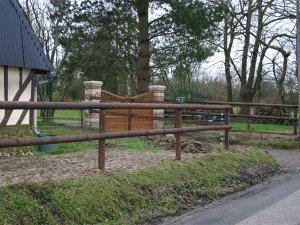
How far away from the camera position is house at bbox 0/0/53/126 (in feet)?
49.3

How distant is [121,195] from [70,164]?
1743mm

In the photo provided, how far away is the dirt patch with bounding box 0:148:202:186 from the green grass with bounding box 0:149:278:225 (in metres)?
0.39

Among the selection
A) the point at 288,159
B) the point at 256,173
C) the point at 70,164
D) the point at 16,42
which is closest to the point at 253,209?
the point at 256,173

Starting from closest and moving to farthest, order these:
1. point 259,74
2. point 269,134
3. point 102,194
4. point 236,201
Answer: point 102,194
point 236,201
point 269,134
point 259,74

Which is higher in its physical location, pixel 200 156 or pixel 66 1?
pixel 66 1

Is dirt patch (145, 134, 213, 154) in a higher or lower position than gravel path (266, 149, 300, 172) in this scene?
higher

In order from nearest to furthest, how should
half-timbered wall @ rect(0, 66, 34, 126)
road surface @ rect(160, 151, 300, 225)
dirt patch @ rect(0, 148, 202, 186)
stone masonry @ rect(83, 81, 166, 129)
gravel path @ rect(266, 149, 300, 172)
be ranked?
road surface @ rect(160, 151, 300, 225), dirt patch @ rect(0, 148, 202, 186), gravel path @ rect(266, 149, 300, 172), half-timbered wall @ rect(0, 66, 34, 126), stone masonry @ rect(83, 81, 166, 129)

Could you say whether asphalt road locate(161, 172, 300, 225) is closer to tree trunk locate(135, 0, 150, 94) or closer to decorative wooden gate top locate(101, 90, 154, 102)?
decorative wooden gate top locate(101, 90, 154, 102)

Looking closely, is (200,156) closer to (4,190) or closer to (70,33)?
(4,190)

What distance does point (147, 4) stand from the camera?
872 inches

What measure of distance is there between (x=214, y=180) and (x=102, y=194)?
8.69ft

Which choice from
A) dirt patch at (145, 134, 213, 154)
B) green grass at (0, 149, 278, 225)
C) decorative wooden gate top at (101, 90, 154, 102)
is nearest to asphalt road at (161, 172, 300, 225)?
green grass at (0, 149, 278, 225)

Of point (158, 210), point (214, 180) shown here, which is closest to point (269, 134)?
point (214, 180)

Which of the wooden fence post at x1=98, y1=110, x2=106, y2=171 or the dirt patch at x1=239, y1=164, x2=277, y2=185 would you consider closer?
the wooden fence post at x1=98, y1=110, x2=106, y2=171
